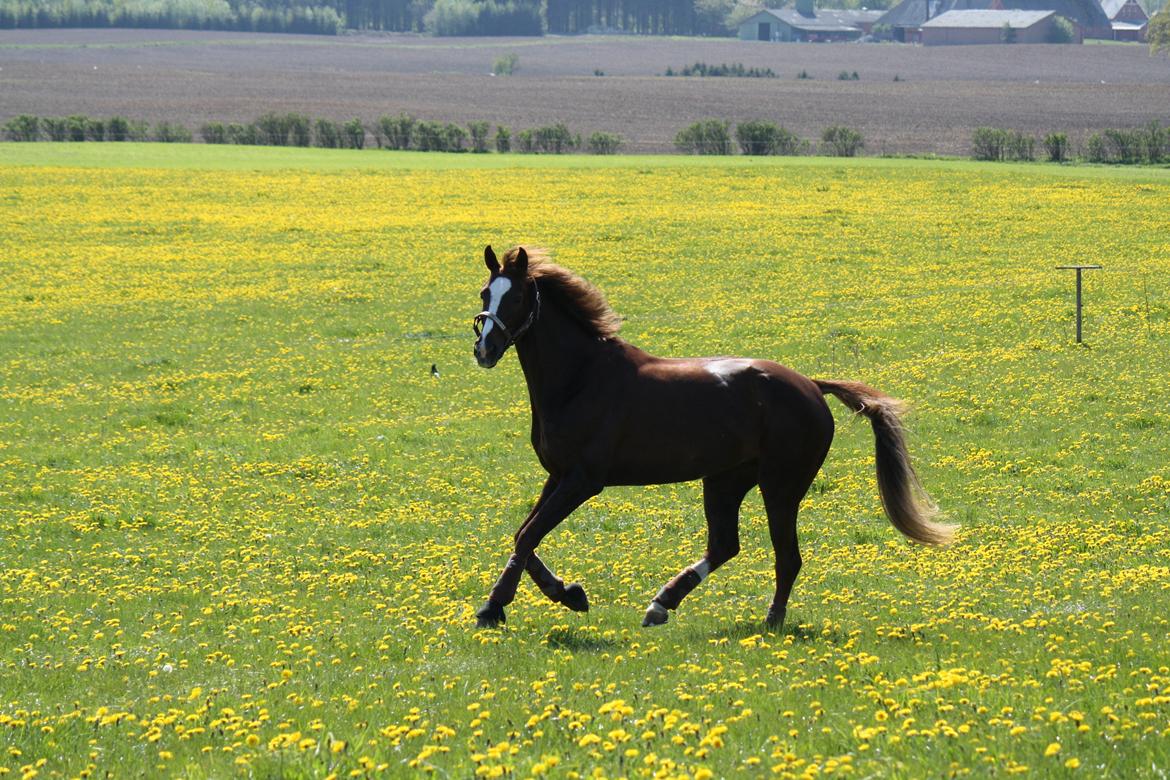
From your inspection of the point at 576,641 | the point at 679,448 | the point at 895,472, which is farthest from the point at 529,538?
the point at 895,472

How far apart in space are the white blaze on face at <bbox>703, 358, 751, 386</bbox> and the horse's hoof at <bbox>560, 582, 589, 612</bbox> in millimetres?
2085

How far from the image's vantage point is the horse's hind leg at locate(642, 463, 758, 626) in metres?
11.9

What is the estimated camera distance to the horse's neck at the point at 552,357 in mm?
11953

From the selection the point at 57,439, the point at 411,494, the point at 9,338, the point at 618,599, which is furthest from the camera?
the point at 9,338

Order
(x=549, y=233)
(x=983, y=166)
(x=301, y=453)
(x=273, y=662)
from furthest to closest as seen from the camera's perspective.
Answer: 1. (x=983, y=166)
2. (x=549, y=233)
3. (x=301, y=453)
4. (x=273, y=662)

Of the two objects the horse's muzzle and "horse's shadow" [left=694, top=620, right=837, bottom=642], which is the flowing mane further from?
"horse's shadow" [left=694, top=620, right=837, bottom=642]

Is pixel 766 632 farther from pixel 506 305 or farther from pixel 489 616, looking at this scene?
pixel 506 305

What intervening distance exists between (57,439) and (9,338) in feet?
37.8

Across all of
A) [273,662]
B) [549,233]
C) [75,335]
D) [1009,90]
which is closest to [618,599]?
[273,662]

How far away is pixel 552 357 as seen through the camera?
12.0 meters

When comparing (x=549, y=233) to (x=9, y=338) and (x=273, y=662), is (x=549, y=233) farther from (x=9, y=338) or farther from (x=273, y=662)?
(x=273, y=662)

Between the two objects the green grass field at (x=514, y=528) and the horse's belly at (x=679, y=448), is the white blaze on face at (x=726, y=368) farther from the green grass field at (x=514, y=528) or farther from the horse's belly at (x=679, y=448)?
the green grass field at (x=514, y=528)

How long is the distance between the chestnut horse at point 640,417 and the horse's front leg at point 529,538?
2cm

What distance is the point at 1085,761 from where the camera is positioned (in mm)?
6938
